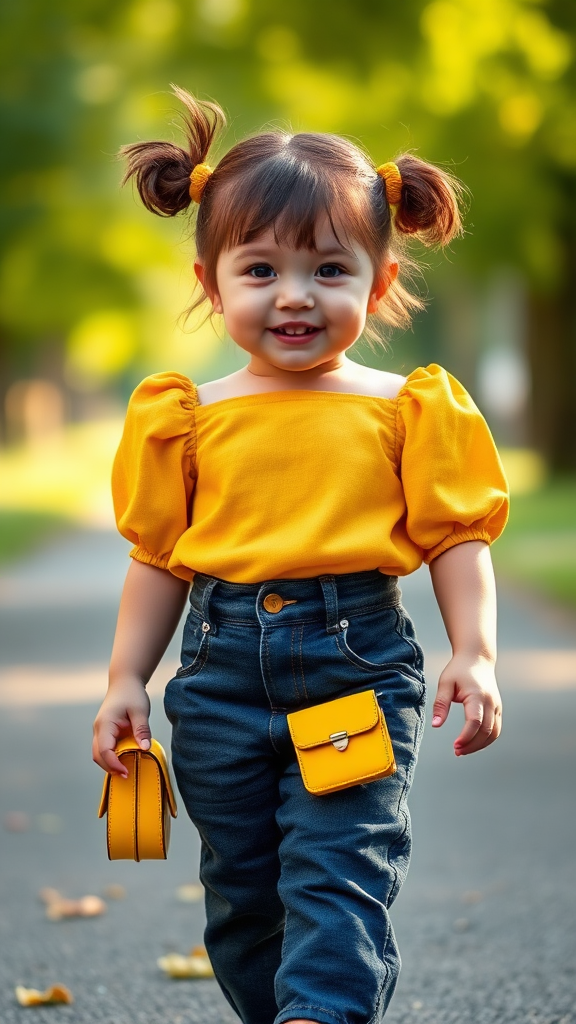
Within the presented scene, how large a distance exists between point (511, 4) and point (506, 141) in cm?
659

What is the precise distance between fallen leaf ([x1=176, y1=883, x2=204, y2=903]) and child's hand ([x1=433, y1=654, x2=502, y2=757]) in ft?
6.48

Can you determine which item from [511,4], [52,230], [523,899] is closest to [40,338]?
[52,230]

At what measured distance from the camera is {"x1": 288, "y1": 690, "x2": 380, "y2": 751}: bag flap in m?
2.63

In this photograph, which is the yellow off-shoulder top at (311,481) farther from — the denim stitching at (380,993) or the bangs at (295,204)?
the denim stitching at (380,993)

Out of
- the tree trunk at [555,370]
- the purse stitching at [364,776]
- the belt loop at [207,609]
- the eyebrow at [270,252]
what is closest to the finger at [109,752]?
the belt loop at [207,609]

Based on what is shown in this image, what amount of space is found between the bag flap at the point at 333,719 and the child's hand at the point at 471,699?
12 centimetres

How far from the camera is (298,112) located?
19.3 m

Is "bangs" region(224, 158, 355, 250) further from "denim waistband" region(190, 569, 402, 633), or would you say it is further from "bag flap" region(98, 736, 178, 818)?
"bag flap" region(98, 736, 178, 818)

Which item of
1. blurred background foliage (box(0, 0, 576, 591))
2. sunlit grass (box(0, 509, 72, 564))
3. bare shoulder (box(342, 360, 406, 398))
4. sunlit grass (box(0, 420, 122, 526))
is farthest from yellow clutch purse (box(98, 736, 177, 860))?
sunlit grass (box(0, 420, 122, 526))

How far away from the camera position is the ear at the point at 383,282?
2865mm

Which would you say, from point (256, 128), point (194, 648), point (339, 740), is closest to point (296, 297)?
point (194, 648)

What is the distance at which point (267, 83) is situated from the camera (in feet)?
59.8

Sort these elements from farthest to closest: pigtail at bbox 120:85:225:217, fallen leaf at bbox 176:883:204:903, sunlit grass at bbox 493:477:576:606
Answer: sunlit grass at bbox 493:477:576:606 < fallen leaf at bbox 176:883:204:903 < pigtail at bbox 120:85:225:217

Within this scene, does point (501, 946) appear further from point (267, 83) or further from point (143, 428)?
point (267, 83)
